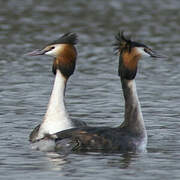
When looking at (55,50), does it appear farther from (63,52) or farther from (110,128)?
(110,128)

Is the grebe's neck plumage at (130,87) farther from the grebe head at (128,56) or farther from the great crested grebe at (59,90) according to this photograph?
the great crested grebe at (59,90)

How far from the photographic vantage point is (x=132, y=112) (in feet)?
39.4

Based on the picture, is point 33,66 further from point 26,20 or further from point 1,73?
point 26,20

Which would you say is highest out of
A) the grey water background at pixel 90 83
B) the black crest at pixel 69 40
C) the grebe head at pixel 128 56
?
the black crest at pixel 69 40

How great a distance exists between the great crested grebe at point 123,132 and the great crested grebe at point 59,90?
52 centimetres

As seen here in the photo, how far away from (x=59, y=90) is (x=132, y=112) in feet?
3.70

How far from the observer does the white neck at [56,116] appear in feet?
40.0

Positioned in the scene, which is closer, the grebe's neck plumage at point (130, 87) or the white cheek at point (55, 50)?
the grebe's neck plumage at point (130, 87)

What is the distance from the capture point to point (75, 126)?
1233 centimetres

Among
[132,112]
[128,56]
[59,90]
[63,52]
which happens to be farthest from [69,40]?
[132,112]

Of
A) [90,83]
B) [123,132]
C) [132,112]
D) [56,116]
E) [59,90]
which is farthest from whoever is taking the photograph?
[90,83]

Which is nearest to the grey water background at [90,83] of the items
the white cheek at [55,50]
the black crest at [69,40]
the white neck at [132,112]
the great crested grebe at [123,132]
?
the great crested grebe at [123,132]

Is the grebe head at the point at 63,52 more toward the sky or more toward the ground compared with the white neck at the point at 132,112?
more toward the sky

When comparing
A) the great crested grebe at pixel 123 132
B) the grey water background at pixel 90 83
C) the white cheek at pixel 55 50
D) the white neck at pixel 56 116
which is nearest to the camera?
the grey water background at pixel 90 83
